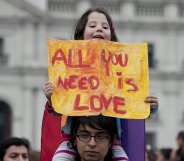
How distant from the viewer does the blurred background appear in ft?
106

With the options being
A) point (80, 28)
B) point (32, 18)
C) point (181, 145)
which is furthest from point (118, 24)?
point (80, 28)

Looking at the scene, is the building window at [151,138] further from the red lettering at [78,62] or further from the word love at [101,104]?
the word love at [101,104]

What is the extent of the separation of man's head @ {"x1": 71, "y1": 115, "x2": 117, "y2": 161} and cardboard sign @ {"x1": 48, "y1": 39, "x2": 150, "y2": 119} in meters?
0.05

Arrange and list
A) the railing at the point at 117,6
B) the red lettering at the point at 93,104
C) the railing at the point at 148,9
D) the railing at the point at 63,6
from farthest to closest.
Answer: the railing at the point at 148,9, the railing at the point at 63,6, the railing at the point at 117,6, the red lettering at the point at 93,104

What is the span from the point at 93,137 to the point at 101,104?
23cm

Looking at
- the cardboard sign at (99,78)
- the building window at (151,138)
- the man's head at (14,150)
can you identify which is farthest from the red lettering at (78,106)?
the building window at (151,138)

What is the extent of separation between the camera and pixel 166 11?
33906mm

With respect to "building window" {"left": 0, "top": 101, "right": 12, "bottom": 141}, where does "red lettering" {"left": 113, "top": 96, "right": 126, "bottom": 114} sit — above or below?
above

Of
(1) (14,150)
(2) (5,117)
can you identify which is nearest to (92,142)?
(1) (14,150)

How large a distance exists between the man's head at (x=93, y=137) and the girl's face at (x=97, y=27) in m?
0.64

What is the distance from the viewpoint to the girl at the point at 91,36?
426 centimetres

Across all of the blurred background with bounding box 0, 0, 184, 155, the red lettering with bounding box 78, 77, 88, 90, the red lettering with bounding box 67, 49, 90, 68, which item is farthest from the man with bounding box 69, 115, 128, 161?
the blurred background with bounding box 0, 0, 184, 155

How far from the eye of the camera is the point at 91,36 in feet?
15.3

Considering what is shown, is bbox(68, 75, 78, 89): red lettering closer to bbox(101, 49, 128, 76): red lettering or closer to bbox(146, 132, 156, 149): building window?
bbox(101, 49, 128, 76): red lettering
